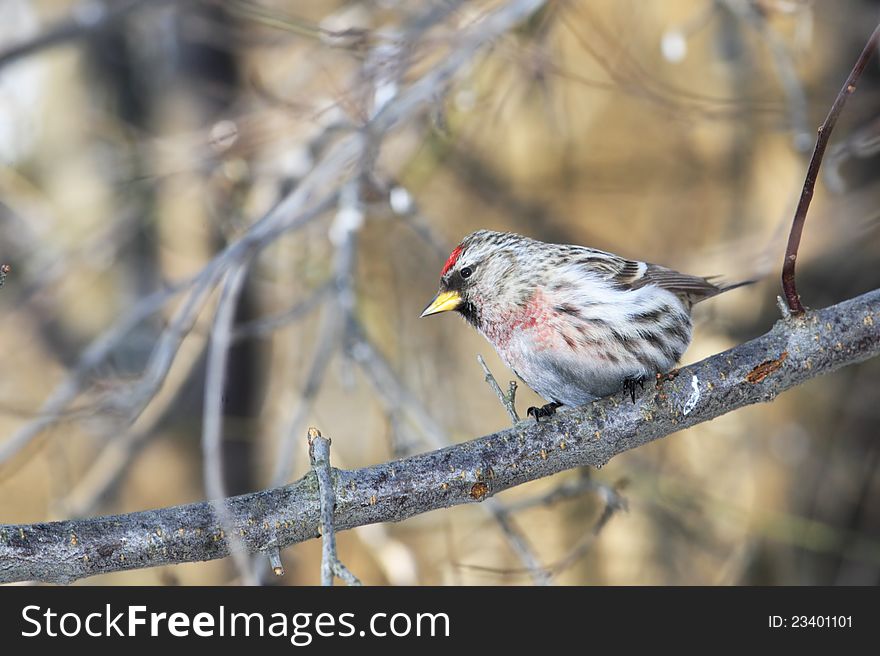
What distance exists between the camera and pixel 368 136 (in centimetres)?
258

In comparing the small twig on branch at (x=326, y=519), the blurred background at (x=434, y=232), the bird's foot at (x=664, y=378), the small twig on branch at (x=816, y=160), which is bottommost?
the small twig on branch at (x=326, y=519)

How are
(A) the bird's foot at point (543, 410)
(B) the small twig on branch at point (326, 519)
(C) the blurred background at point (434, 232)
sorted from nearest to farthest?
(B) the small twig on branch at point (326, 519) < (A) the bird's foot at point (543, 410) < (C) the blurred background at point (434, 232)

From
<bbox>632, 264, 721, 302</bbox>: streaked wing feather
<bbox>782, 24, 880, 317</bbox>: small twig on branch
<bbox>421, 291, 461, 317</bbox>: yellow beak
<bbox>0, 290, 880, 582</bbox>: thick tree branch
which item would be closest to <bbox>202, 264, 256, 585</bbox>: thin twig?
<bbox>0, 290, 880, 582</bbox>: thick tree branch

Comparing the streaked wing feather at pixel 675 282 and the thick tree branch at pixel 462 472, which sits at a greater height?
the streaked wing feather at pixel 675 282

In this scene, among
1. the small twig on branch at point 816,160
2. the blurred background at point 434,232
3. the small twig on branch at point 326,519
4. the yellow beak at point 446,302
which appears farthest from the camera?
the blurred background at point 434,232

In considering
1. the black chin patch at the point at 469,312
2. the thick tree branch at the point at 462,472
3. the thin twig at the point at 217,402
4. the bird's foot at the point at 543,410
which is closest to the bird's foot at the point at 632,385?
the thick tree branch at the point at 462,472

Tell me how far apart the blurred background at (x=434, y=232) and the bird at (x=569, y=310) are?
2.49ft

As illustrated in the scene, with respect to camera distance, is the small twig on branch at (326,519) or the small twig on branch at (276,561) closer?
the small twig on branch at (326,519)

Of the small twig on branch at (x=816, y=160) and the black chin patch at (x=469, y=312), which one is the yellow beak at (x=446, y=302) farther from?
the small twig on branch at (x=816, y=160)

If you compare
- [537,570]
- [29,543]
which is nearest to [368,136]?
[537,570]

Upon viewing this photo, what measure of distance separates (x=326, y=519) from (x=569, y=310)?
1.12 meters

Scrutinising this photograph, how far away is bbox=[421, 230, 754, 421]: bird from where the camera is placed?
238cm

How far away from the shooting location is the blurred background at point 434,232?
3713 mm

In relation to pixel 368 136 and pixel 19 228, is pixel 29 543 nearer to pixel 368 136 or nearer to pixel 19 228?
pixel 368 136
